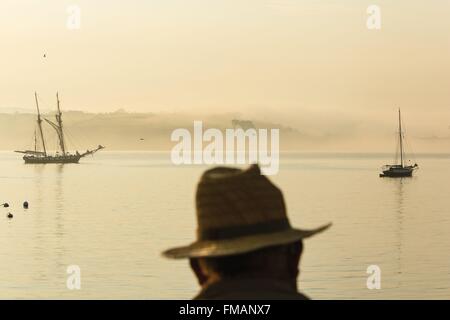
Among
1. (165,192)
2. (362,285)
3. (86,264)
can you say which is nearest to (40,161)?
(165,192)

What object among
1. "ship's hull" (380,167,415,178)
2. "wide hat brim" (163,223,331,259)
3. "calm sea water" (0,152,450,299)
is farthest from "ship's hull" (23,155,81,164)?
"wide hat brim" (163,223,331,259)

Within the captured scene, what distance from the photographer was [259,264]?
8.42 ft

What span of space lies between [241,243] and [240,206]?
0.11 m

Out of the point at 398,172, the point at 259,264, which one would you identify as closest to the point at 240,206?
the point at 259,264

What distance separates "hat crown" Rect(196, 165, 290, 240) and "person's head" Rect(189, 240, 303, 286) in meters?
0.07

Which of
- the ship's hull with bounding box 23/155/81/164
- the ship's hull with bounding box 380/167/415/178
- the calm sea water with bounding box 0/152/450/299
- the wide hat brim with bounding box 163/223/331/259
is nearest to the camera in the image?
the wide hat brim with bounding box 163/223/331/259

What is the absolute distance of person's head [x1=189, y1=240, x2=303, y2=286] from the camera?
2.56 m

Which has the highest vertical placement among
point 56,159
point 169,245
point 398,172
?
point 56,159

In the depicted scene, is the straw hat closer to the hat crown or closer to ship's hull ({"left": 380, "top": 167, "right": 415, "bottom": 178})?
the hat crown

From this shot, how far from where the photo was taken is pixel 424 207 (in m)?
82.7

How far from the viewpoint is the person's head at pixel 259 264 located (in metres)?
2.56

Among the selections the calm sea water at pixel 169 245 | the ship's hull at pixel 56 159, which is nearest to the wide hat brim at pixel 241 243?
the calm sea water at pixel 169 245

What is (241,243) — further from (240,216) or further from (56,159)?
(56,159)
